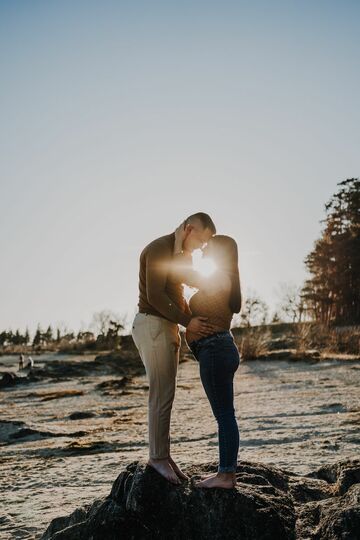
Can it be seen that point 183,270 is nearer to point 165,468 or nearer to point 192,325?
point 192,325

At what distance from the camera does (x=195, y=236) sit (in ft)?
10.2

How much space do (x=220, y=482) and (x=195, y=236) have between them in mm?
1425

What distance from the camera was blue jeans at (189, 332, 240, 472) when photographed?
9.62 feet

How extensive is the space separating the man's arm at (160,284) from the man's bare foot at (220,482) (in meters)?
0.87

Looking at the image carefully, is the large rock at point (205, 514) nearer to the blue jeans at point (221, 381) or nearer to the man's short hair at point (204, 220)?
the blue jeans at point (221, 381)

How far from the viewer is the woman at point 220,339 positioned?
9.62 ft

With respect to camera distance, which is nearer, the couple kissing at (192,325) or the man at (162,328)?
the couple kissing at (192,325)

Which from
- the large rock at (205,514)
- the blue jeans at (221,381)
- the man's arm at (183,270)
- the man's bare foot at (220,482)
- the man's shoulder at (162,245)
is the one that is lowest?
the large rock at (205,514)

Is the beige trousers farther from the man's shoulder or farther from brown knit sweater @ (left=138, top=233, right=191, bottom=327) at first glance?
the man's shoulder

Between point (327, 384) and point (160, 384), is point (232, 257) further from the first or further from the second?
point (327, 384)

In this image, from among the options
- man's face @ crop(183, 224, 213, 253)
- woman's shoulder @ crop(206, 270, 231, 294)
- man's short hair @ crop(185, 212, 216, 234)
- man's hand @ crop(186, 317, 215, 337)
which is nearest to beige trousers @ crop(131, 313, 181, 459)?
man's hand @ crop(186, 317, 215, 337)

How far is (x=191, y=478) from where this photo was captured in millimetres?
3059

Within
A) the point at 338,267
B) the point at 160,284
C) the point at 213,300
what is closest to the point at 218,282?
the point at 213,300

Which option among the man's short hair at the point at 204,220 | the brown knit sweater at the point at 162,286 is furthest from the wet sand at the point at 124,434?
the man's short hair at the point at 204,220
